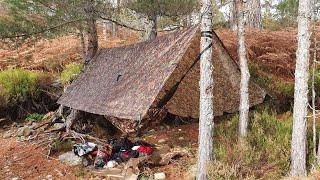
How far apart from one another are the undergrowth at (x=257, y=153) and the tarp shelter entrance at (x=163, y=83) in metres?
0.85

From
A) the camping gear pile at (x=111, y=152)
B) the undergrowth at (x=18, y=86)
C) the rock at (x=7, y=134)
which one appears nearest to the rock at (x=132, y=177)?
the camping gear pile at (x=111, y=152)

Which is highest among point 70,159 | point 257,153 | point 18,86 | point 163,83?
point 163,83

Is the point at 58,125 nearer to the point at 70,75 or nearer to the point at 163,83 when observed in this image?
the point at 70,75

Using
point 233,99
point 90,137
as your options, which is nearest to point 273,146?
point 233,99

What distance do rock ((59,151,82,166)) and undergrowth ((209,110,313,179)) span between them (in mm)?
2697

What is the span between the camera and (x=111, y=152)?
7000 mm

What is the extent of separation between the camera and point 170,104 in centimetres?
630

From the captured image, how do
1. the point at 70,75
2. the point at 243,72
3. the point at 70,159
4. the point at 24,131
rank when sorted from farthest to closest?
the point at 70,75
the point at 24,131
the point at 70,159
the point at 243,72

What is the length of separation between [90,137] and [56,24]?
9.04 feet

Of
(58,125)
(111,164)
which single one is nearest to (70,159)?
(111,164)

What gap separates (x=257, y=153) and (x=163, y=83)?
1832mm

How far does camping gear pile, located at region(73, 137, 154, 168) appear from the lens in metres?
6.61

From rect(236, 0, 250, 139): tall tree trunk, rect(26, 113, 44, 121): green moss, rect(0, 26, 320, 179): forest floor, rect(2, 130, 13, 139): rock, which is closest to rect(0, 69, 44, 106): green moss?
rect(26, 113, 44, 121): green moss

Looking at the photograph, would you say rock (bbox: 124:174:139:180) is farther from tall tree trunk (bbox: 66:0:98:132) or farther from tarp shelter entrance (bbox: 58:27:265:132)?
tall tree trunk (bbox: 66:0:98:132)
